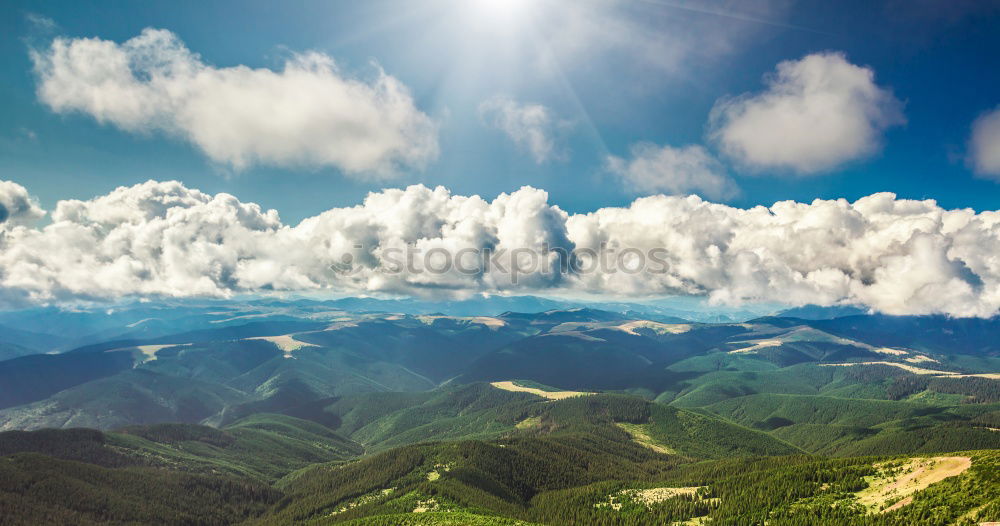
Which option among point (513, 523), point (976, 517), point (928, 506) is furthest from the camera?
point (513, 523)

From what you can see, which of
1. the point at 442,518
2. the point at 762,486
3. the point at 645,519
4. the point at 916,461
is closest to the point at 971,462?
the point at 916,461

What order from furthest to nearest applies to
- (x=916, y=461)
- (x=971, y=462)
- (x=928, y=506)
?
1. (x=916, y=461)
2. (x=971, y=462)
3. (x=928, y=506)

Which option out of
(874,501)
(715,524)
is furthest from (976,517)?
(715,524)

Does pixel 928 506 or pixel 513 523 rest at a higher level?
pixel 928 506

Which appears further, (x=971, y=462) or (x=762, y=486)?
(x=762, y=486)

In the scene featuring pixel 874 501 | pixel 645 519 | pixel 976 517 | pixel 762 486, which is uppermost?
pixel 976 517

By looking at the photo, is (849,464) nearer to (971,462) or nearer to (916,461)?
(916,461)
